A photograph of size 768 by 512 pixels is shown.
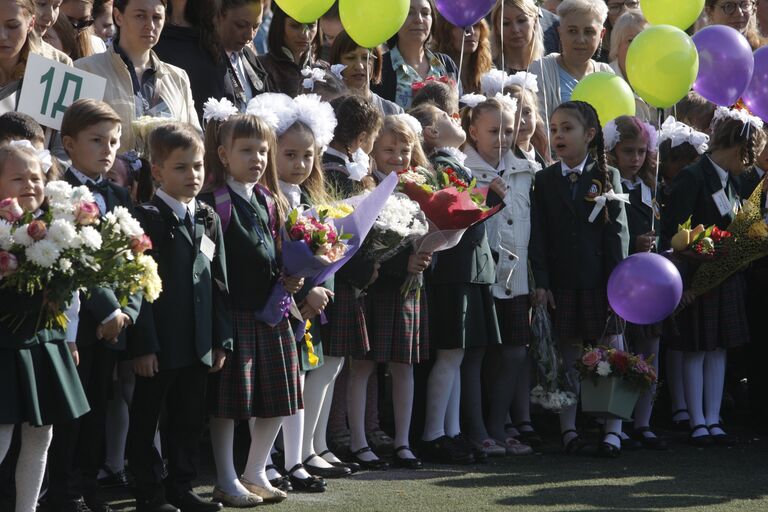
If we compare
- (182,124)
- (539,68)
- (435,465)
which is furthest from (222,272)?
(539,68)

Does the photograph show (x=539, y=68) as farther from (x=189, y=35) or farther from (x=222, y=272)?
(x=222, y=272)

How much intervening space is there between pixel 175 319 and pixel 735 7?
5.82m

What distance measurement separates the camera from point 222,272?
546 centimetres

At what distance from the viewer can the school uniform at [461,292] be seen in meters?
6.91

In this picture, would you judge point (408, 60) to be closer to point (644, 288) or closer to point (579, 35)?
point (579, 35)

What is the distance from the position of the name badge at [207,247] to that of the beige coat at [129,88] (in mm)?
916

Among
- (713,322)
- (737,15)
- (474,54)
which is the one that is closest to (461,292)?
(713,322)

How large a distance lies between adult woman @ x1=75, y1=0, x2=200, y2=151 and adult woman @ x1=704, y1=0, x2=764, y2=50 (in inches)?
189

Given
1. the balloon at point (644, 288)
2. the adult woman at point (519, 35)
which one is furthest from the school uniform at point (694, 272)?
the adult woman at point (519, 35)

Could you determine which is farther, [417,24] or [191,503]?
[417,24]

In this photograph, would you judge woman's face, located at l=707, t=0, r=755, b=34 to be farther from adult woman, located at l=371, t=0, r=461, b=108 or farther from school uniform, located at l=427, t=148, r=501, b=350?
school uniform, located at l=427, t=148, r=501, b=350

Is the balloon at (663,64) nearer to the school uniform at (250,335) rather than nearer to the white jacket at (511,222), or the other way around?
the white jacket at (511,222)

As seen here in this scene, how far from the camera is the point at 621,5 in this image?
402 inches

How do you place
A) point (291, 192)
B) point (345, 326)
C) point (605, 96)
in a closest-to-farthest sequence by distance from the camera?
point (291, 192), point (345, 326), point (605, 96)
